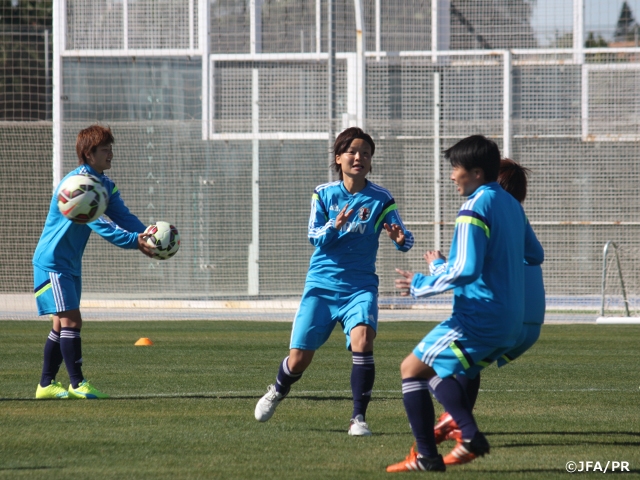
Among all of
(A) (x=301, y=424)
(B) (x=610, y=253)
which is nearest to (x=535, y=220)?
(B) (x=610, y=253)

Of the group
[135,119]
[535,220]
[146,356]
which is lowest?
[146,356]

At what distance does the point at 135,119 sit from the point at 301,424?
1369 cm

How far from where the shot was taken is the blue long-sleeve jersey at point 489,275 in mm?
4359

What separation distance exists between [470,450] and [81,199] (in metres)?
3.42

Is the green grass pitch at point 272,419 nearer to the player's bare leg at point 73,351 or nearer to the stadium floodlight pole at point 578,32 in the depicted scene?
the player's bare leg at point 73,351

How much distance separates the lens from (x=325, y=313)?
582cm

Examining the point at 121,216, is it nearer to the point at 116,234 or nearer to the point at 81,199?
the point at 116,234

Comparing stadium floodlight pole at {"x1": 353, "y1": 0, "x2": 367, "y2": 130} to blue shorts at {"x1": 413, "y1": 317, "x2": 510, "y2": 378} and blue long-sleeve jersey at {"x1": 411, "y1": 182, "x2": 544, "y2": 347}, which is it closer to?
blue long-sleeve jersey at {"x1": 411, "y1": 182, "x2": 544, "y2": 347}

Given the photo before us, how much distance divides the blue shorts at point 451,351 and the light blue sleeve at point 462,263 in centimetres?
22

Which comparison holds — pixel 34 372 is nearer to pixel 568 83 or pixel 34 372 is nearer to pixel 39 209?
pixel 39 209

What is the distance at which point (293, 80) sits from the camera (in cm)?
1825

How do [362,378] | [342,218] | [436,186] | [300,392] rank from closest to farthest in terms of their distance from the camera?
[342,218] < [362,378] < [300,392] < [436,186]

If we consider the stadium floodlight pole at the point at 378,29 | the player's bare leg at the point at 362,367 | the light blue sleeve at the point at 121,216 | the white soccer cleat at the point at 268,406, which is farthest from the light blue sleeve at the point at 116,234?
the stadium floodlight pole at the point at 378,29

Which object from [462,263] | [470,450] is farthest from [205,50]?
[470,450]
